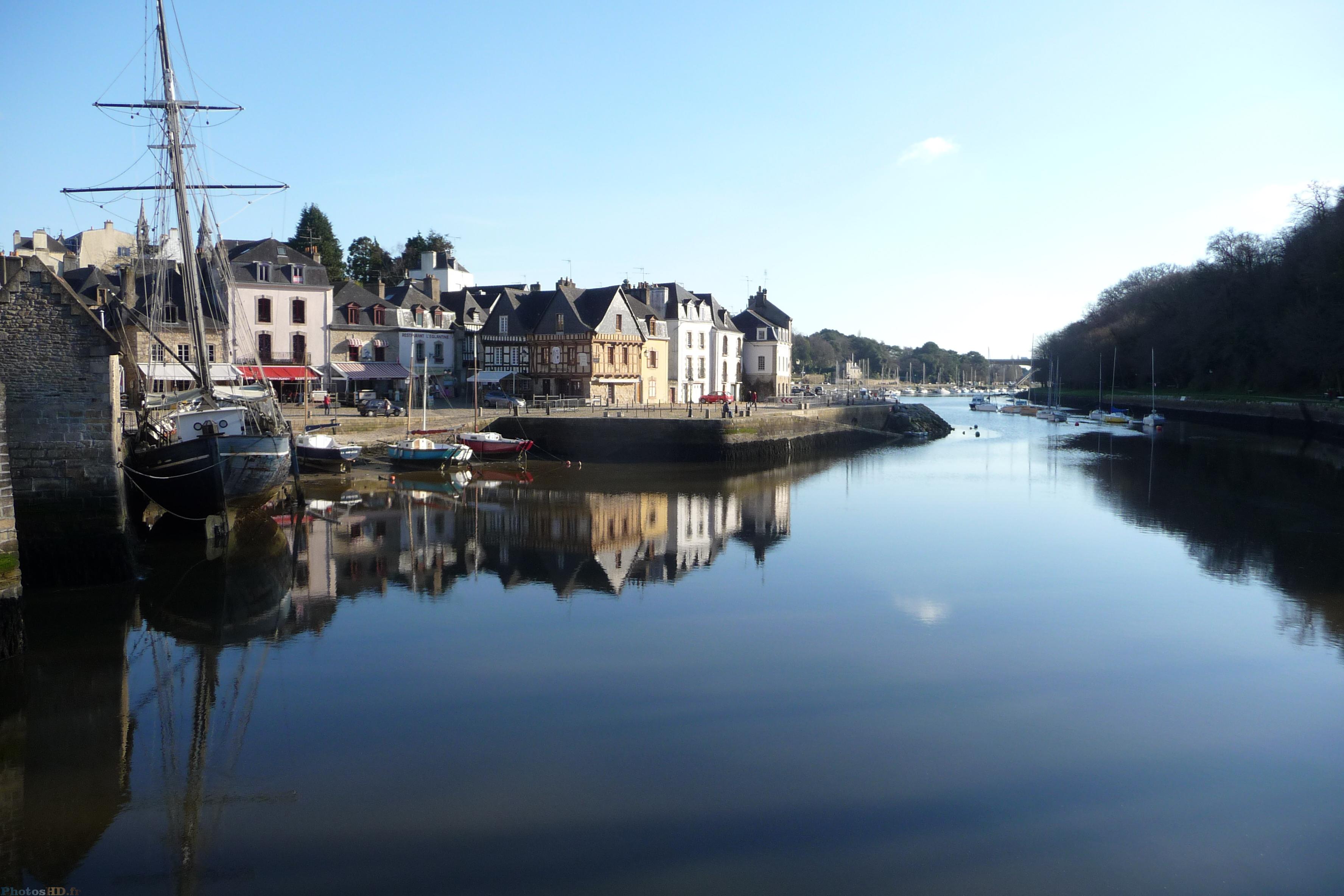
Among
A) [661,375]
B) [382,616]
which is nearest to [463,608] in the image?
[382,616]

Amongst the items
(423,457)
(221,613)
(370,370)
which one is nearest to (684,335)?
(370,370)

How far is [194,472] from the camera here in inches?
729

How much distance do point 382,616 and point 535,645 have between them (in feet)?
9.93

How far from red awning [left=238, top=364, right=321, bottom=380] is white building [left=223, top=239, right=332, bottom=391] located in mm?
37

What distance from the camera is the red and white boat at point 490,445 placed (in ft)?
112

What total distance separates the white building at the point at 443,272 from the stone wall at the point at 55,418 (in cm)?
4139

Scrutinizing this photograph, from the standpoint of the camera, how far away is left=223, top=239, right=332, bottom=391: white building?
39.9m

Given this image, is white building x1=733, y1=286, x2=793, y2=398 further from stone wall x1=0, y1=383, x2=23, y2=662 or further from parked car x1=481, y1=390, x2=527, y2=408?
stone wall x1=0, y1=383, x2=23, y2=662

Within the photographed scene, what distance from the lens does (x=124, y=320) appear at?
27.6 m

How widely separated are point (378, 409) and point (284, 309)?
7.66 m

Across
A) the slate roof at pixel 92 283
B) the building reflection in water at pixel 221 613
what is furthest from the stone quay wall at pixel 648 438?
→ the slate roof at pixel 92 283

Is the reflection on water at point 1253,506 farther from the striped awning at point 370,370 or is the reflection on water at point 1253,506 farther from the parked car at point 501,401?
the striped awning at point 370,370

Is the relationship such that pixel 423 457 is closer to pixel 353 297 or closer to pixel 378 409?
pixel 378 409

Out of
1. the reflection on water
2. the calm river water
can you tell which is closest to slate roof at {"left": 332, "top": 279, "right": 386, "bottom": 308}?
the calm river water
